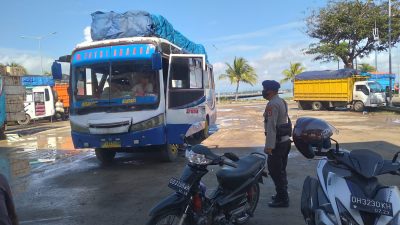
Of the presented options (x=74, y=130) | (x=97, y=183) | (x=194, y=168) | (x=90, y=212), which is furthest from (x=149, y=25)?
(x=194, y=168)

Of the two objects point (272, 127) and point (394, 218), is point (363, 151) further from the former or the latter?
point (272, 127)

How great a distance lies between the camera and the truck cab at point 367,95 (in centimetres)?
2755

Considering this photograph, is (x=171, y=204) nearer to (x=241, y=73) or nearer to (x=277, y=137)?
(x=277, y=137)

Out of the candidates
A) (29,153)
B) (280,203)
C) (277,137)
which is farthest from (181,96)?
(29,153)

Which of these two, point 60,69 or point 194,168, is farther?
point 60,69

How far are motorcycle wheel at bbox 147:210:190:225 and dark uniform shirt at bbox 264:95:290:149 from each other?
2008 mm

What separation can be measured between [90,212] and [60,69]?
184 inches

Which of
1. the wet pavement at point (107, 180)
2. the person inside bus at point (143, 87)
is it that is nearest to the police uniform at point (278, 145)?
the wet pavement at point (107, 180)

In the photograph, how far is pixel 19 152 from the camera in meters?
13.9

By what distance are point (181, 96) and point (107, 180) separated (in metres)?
2.63

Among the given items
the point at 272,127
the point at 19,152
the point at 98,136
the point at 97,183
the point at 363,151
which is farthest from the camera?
the point at 19,152

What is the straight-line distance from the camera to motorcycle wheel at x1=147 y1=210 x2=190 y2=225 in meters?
4.47

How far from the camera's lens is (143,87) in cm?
972

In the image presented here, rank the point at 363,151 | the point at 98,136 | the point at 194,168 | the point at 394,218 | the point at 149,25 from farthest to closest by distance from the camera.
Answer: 1. the point at 149,25
2. the point at 98,136
3. the point at 194,168
4. the point at 363,151
5. the point at 394,218
